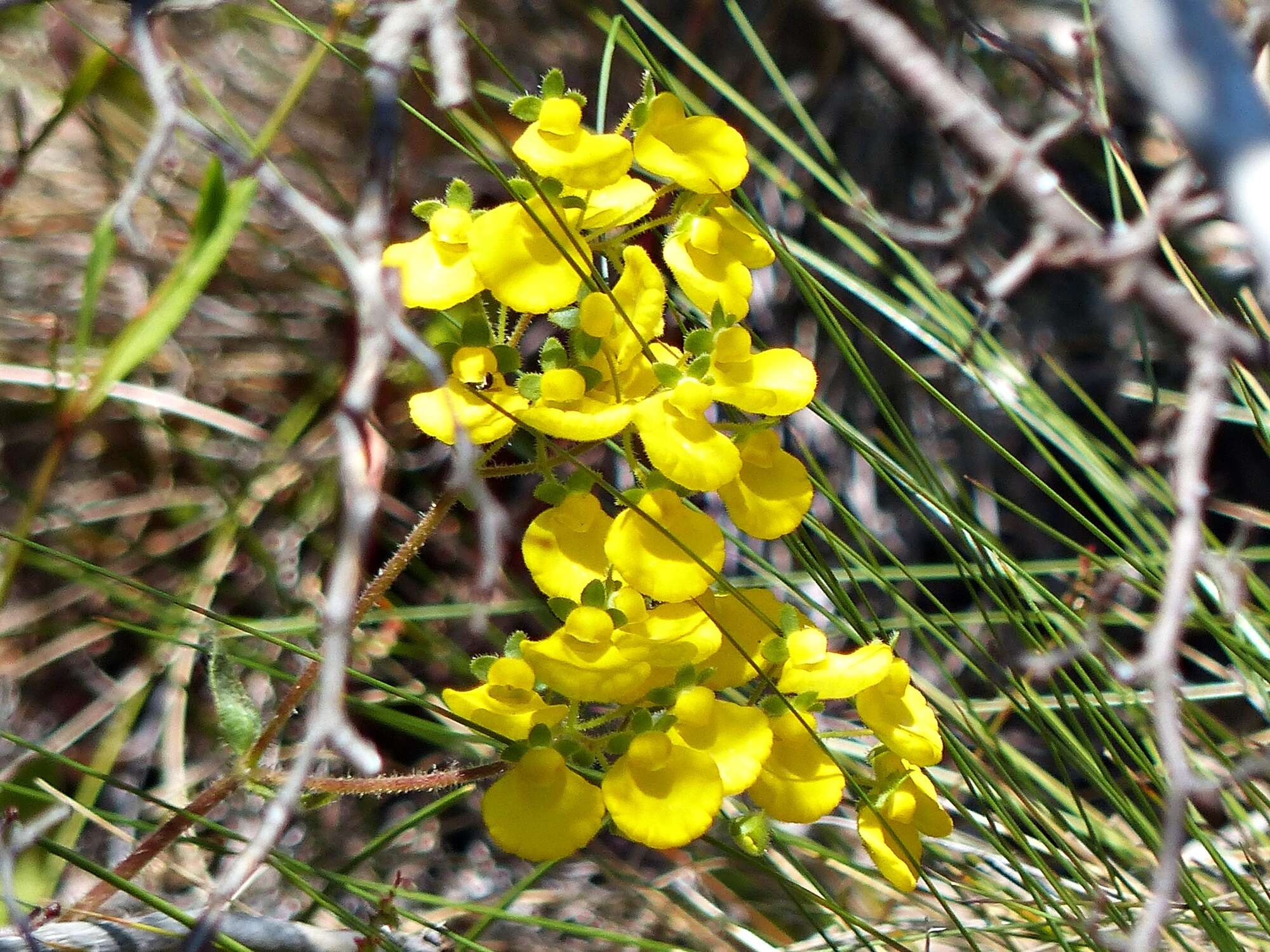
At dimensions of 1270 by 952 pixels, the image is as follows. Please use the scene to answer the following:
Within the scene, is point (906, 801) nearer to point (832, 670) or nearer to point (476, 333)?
point (832, 670)

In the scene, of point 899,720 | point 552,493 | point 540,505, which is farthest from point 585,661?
point 540,505

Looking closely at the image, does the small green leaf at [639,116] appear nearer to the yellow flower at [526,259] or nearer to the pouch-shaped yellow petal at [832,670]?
the yellow flower at [526,259]

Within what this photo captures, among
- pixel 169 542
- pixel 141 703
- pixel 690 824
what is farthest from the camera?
pixel 169 542

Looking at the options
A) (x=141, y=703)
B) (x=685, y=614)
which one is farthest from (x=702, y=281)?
(x=141, y=703)

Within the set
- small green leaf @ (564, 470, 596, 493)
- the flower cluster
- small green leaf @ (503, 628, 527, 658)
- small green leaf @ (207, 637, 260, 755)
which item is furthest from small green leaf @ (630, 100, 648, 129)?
small green leaf @ (207, 637, 260, 755)

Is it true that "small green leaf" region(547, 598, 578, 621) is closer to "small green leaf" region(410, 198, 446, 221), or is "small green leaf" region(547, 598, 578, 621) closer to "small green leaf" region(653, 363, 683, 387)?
"small green leaf" region(653, 363, 683, 387)

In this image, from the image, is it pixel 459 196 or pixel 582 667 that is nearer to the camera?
pixel 582 667

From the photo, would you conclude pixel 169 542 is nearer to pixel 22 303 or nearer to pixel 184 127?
pixel 22 303

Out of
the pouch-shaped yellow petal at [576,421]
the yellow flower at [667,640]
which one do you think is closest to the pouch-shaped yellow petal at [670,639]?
the yellow flower at [667,640]
